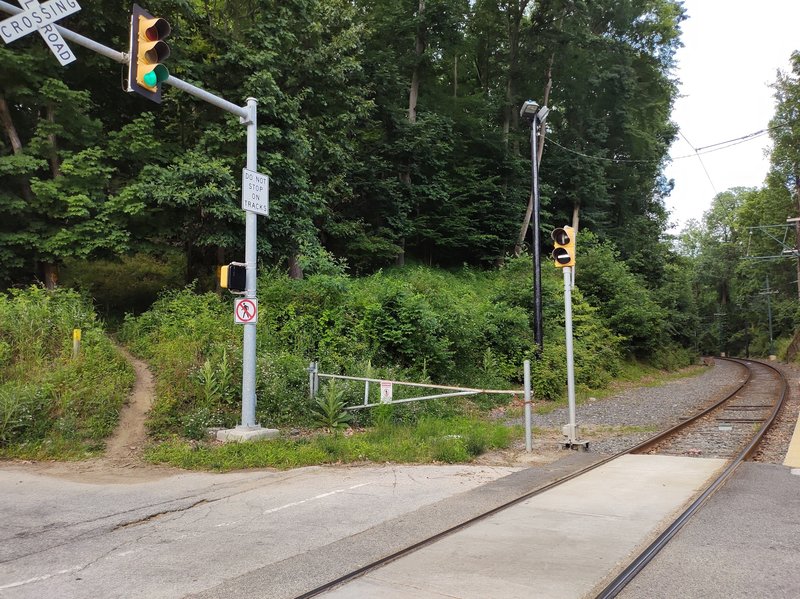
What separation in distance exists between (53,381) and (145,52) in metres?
6.32

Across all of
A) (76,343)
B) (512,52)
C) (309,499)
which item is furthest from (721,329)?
(309,499)

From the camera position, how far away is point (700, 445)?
33.9 ft

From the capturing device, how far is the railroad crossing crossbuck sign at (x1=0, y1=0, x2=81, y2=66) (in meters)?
6.73

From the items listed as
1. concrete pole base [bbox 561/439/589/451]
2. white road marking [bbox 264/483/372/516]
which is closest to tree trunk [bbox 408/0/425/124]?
concrete pole base [bbox 561/439/589/451]

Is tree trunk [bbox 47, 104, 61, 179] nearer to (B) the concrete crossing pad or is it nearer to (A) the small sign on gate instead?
(A) the small sign on gate

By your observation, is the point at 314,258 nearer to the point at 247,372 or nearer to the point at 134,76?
the point at 247,372

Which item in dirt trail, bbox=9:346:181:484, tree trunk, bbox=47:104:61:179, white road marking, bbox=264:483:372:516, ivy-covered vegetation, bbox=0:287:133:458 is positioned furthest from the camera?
tree trunk, bbox=47:104:61:179

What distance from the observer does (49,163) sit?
53.3 ft

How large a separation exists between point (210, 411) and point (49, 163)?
10079mm

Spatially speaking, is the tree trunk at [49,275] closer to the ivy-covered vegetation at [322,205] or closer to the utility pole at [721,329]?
the ivy-covered vegetation at [322,205]

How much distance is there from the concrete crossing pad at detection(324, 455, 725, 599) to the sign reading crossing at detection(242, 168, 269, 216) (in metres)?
6.65

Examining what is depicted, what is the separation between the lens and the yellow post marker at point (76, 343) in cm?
1182

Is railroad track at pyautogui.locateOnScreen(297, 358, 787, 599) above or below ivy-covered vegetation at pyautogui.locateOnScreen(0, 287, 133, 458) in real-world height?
below

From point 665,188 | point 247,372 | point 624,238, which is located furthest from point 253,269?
point 665,188
